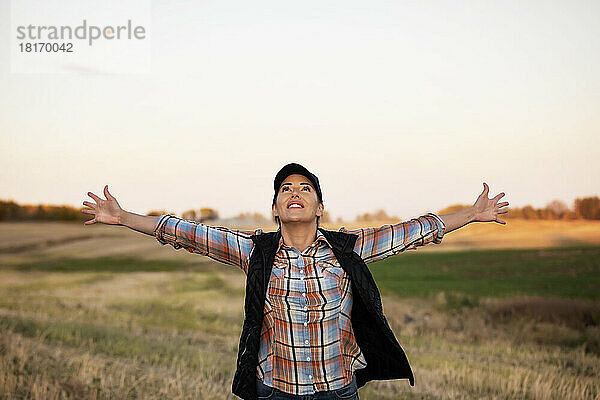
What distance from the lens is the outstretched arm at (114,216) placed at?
382cm

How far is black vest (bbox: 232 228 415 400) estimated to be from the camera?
3621mm

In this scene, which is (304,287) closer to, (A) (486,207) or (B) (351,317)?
(B) (351,317)

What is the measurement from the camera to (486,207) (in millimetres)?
4027

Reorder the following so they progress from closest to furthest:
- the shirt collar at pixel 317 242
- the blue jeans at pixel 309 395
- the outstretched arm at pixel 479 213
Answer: the blue jeans at pixel 309 395 < the shirt collar at pixel 317 242 < the outstretched arm at pixel 479 213

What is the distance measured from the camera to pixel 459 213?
13.2 feet

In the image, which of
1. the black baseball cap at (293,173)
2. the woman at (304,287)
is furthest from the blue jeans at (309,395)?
the black baseball cap at (293,173)

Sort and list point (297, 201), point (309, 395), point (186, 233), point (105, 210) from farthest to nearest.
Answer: point (105, 210) → point (186, 233) → point (297, 201) → point (309, 395)

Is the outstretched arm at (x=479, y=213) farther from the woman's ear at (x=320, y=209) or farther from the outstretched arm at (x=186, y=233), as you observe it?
the outstretched arm at (x=186, y=233)

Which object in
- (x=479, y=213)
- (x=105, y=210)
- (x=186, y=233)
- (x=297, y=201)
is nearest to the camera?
(x=297, y=201)

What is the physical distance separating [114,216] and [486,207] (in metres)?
2.17

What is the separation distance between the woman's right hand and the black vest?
0.80 metres

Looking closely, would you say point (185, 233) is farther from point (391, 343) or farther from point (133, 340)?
point (133, 340)

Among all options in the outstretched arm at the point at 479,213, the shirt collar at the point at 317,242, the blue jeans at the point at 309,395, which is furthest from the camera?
the outstretched arm at the point at 479,213

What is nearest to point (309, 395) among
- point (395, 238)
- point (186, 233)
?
point (395, 238)
